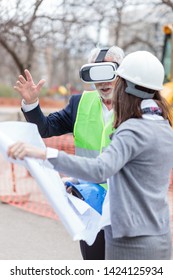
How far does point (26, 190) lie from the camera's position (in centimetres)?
776

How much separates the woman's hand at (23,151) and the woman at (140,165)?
0.09 m

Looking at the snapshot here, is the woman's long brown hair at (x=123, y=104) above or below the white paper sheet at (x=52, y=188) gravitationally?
above

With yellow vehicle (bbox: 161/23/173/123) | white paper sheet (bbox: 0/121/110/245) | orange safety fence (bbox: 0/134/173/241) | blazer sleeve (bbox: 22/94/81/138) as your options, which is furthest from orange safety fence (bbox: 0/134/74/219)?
white paper sheet (bbox: 0/121/110/245)

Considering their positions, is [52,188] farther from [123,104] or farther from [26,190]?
[26,190]

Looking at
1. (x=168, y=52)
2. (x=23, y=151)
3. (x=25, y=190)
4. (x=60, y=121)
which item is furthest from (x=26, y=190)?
(x=23, y=151)

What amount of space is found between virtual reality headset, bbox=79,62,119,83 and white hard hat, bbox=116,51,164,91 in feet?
1.58

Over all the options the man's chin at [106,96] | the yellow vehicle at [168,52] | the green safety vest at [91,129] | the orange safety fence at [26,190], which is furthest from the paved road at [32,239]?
the yellow vehicle at [168,52]

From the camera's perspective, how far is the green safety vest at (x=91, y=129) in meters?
2.66

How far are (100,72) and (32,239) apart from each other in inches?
118

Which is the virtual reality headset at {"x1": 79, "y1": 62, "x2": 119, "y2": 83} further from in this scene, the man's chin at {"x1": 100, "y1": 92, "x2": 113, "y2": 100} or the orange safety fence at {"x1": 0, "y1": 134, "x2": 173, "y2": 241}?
the orange safety fence at {"x1": 0, "y1": 134, "x2": 173, "y2": 241}

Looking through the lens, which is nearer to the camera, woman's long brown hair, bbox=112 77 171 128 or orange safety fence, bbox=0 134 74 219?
woman's long brown hair, bbox=112 77 171 128

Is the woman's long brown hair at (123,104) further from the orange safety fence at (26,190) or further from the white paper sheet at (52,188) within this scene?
the orange safety fence at (26,190)

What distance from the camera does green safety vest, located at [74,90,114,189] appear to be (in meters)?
2.66
